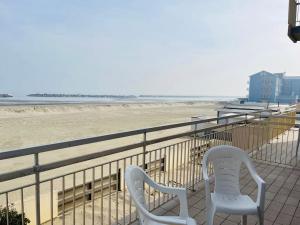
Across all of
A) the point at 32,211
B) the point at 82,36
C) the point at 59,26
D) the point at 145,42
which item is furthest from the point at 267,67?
the point at 32,211

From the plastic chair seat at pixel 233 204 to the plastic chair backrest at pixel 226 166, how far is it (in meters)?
0.09

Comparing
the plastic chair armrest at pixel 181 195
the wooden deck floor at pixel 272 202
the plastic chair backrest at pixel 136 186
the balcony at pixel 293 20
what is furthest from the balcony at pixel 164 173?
the balcony at pixel 293 20

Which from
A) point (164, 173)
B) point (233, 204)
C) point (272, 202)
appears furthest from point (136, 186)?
point (272, 202)

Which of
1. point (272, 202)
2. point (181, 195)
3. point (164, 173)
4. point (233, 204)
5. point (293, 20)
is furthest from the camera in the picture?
point (293, 20)

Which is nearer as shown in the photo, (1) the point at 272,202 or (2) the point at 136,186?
(2) the point at 136,186

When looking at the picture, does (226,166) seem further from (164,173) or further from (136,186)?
(164,173)

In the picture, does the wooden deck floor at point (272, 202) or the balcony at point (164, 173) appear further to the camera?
the wooden deck floor at point (272, 202)

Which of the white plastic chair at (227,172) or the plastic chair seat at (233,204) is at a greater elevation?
the white plastic chair at (227,172)

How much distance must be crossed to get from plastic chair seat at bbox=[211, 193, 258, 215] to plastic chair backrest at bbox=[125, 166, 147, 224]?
813 mm

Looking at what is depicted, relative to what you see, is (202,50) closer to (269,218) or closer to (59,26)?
(59,26)

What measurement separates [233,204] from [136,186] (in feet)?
3.49

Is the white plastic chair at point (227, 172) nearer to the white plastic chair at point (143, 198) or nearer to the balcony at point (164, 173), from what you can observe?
the white plastic chair at point (143, 198)

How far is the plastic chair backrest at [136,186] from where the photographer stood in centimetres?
178

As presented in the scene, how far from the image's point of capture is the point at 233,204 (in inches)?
97.9
